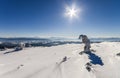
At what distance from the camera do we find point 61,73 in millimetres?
10438

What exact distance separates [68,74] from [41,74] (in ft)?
5.66

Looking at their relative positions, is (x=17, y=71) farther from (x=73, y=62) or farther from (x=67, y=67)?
(x=73, y=62)

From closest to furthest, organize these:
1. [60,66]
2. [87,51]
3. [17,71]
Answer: [17,71] → [60,66] → [87,51]

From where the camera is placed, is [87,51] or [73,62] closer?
[73,62]

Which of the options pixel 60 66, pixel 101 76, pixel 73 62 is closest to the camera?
pixel 101 76

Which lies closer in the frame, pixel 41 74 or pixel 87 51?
pixel 41 74

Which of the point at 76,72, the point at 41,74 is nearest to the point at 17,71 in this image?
the point at 41,74

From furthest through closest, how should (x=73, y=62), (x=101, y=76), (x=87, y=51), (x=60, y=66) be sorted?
(x=87, y=51) < (x=73, y=62) < (x=60, y=66) < (x=101, y=76)

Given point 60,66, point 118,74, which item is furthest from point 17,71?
point 118,74

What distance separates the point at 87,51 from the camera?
16.4 meters

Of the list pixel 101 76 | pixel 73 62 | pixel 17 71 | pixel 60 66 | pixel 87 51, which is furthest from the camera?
pixel 87 51

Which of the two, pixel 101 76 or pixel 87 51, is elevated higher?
pixel 87 51

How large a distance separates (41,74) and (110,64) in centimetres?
538

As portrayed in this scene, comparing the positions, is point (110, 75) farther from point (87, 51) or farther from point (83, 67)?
point (87, 51)
